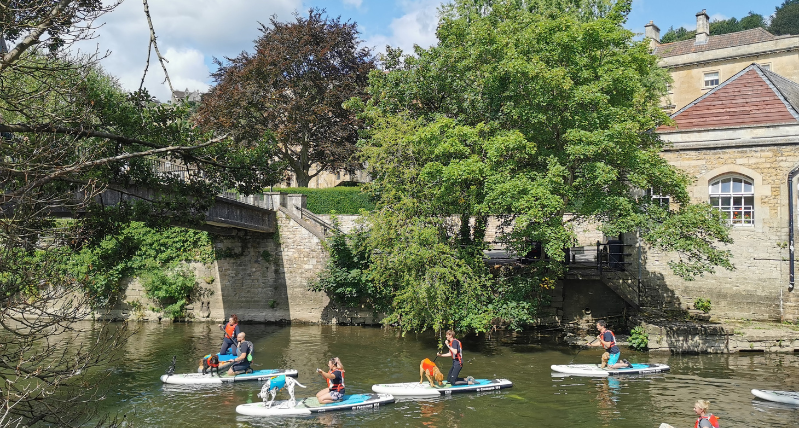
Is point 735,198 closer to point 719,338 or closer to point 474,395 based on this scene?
point 719,338

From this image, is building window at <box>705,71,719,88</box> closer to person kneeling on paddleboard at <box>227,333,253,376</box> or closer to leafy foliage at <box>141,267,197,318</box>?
leafy foliage at <box>141,267,197,318</box>

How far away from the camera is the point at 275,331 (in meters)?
24.5

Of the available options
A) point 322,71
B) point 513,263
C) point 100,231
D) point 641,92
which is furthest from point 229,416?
point 322,71

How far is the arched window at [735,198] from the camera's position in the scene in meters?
21.7

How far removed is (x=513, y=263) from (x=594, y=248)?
4.96 metres

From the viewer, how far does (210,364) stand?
16984mm

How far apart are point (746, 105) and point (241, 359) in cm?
1893

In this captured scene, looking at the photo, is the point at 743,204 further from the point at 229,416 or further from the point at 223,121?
the point at 223,121

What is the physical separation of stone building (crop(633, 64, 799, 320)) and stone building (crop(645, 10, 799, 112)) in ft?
54.5

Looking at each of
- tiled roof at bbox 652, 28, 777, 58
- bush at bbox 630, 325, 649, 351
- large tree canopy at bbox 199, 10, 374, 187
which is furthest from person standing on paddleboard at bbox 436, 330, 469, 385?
tiled roof at bbox 652, 28, 777, 58

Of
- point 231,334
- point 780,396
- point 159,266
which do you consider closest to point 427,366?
point 231,334

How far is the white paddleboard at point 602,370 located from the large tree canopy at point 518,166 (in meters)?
2.61

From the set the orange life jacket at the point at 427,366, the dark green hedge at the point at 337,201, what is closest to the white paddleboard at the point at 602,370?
the orange life jacket at the point at 427,366

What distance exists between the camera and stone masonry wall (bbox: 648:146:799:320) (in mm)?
21078
